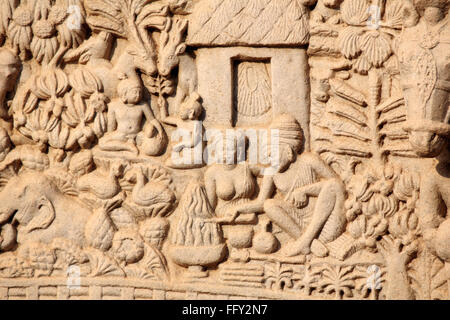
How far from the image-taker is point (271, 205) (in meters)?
4.78

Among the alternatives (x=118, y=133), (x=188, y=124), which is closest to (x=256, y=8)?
(x=188, y=124)

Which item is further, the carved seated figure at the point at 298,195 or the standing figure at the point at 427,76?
the carved seated figure at the point at 298,195

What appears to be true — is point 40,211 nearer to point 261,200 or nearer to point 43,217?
point 43,217

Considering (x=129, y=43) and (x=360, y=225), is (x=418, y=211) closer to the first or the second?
(x=360, y=225)

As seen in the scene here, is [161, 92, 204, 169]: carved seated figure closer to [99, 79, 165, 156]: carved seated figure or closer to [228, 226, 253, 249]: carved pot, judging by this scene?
[99, 79, 165, 156]: carved seated figure

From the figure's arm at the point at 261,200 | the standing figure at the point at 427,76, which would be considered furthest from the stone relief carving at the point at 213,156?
the standing figure at the point at 427,76

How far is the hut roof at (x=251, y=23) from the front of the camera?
4.71m

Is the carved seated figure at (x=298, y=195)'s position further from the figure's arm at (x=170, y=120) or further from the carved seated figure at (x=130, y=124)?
the carved seated figure at (x=130, y=124)

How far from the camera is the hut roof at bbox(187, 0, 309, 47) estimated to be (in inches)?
186

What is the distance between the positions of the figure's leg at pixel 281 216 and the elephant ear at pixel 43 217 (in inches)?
49.5

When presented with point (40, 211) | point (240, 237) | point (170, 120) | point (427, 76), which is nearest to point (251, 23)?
point (170, 120)

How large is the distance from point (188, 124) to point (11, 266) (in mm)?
1341

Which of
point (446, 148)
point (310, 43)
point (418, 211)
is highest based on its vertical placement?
point (310, 43)

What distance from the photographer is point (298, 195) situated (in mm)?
4777
